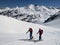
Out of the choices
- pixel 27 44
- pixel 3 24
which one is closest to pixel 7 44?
pixel 27 44

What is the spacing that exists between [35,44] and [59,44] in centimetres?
212

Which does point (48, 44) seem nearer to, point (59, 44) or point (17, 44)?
point (59, 44)

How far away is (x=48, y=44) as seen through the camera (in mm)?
15812

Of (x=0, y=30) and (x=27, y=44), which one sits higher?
(x=0, y=30)

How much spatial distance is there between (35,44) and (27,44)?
2.33ft

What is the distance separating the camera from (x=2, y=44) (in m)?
16.0

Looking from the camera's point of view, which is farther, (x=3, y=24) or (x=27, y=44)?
(x=3, y=24)

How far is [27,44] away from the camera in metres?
16.2

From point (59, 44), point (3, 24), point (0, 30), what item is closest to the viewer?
point (59, 44)

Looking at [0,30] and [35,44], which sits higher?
[0,30]

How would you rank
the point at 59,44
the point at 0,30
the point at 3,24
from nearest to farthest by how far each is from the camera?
the point at 59,44 < the point at 0,30 < the point at 3,24

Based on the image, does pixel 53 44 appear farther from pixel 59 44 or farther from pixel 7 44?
pixel 7 44

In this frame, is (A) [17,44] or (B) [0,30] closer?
(A) [17,44]

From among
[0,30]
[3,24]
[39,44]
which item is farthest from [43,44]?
[3,24]
